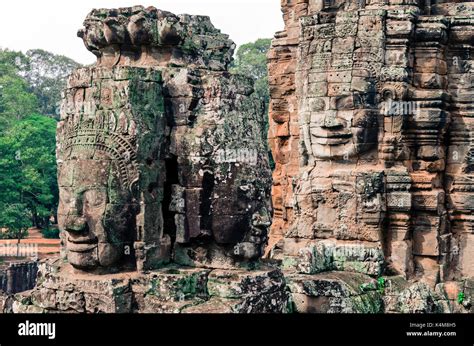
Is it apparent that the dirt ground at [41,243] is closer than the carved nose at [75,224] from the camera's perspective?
No

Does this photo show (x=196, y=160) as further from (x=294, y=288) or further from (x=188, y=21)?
(x=294, y=288)

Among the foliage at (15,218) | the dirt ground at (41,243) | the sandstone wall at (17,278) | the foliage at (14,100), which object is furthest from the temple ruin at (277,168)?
the foliage at (14,100)

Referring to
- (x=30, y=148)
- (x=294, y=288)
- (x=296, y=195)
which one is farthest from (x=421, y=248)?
(x=30, y=148)

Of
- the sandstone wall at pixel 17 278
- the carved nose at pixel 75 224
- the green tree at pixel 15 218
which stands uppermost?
the carved nose at pixel 75 224

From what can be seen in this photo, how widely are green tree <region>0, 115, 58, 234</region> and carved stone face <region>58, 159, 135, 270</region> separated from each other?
23.4 metres

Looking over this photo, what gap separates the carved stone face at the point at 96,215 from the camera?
8211 millimetres

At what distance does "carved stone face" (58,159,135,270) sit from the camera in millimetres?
8211

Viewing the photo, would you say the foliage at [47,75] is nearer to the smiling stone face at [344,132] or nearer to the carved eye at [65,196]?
the smiling stone face at [344,132]

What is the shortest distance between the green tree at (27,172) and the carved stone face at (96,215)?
76.6ft

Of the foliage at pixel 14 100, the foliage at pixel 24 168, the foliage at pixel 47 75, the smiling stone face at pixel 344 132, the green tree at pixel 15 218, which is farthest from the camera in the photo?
the foliage at pixel 47 75

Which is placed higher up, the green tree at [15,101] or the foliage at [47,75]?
the foliage at [47,75]

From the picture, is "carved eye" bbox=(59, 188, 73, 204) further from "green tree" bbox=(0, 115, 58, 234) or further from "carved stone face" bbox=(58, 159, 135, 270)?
"green tree" bbox=(0, 115, 58, 234)

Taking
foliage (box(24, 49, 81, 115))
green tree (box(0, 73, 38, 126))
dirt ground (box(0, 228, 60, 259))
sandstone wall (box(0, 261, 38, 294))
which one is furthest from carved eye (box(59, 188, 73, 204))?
foliage (box(24, 49, 81, 115))
